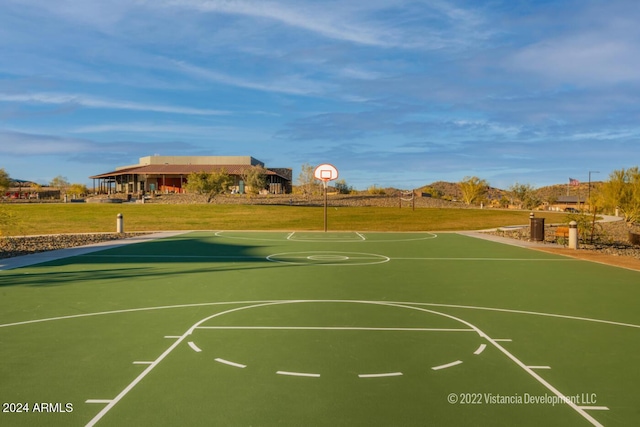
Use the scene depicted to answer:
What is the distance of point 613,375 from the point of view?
5445mm

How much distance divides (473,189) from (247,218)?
4352 centimetres

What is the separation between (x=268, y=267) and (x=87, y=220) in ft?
94.0

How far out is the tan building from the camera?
77188 millimetres

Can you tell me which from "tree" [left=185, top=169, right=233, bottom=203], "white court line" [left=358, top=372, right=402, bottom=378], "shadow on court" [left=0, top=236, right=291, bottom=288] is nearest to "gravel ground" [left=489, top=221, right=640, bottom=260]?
"shadow on court" [left=0, top=236, right=291, bottom=288]

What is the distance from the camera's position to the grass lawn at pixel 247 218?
3528 centimetres


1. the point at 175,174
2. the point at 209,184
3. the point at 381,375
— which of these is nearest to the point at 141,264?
the point at 381,375

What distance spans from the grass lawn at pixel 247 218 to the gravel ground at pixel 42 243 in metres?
7.35

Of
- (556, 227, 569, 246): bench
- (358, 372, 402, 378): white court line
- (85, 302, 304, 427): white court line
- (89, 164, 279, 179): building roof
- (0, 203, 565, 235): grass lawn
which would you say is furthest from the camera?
(89, 164, 279, 179): building roof

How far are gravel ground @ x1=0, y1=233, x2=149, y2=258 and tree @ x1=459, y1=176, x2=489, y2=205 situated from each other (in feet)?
189

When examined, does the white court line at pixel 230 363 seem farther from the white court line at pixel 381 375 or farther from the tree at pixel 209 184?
the tree at pixel 209 184

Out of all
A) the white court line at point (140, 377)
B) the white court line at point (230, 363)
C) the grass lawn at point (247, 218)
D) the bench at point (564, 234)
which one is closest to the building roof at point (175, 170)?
the grass lawn at point (247, 218)

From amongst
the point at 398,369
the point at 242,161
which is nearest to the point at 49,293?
the point at 398,369

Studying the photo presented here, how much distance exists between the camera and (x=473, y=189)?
7281 cm

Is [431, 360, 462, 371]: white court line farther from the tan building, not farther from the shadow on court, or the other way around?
the tan building
